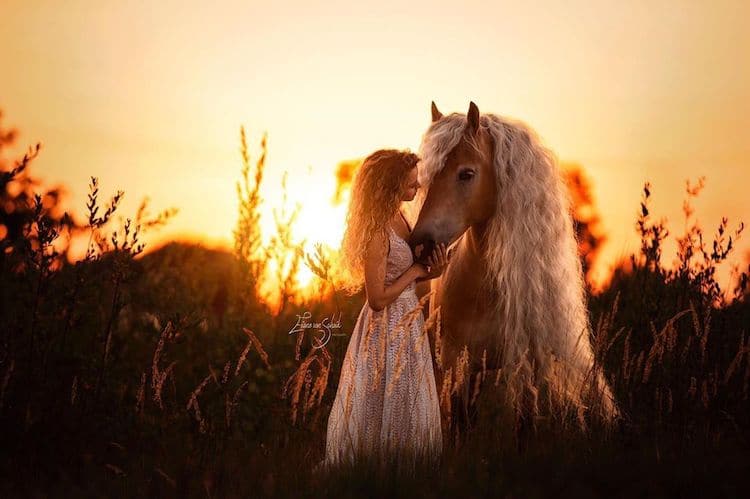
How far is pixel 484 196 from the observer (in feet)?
16.7

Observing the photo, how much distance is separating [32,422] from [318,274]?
2.25 metres

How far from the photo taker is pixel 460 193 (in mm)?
5000

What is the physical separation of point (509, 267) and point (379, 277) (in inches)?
36.8

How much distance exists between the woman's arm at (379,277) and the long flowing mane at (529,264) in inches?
27.2

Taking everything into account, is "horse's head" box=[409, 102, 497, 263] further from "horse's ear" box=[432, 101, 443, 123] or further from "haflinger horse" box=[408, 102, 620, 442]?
"horse's ear" box=[432, 101, 443, 123]

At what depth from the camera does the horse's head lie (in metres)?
4.86

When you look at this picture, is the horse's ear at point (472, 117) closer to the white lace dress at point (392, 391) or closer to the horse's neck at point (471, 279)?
the horse's neck at point (471, 279)

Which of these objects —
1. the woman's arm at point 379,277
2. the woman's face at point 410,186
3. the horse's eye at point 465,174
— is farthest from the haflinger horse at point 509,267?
the woman's arm at point 379,277

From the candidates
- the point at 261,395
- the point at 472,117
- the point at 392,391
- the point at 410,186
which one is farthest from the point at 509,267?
the point at 261,395

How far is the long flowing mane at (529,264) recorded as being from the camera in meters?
5.10

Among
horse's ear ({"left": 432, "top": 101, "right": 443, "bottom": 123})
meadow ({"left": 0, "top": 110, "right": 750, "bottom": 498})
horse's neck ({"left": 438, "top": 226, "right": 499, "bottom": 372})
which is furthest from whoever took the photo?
horse's ear ({"left": 432, "top": 101, "right": 443, "bottom": 123})

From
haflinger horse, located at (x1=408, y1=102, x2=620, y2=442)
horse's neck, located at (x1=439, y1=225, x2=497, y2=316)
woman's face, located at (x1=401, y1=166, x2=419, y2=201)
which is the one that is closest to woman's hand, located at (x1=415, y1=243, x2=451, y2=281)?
haflinger horse, located at (x1=408, y1=102, x2=620, y2=442)

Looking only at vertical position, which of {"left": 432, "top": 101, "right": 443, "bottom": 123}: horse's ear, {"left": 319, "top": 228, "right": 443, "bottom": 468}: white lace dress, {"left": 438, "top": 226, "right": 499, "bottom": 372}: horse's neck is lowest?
{"left": 319, "top": 228, "right": 443, "bottom": 468}: white lace dress

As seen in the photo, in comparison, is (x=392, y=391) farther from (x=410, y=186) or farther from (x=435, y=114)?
(x=435, y=114)
